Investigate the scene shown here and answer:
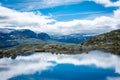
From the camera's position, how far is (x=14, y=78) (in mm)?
116438

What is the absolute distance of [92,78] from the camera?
107m

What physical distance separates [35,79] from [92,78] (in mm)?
25533

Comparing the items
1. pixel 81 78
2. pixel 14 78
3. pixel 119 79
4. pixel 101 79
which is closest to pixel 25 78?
pixel 14 78

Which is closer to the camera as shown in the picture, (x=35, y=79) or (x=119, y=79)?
(x=119, y=79)

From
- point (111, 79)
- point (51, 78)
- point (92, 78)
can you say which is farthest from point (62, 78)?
point (111, 79)

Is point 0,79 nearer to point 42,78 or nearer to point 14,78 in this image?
point 14,78

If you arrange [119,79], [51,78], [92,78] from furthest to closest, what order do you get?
[51,78]
[92,78]
[119,79]

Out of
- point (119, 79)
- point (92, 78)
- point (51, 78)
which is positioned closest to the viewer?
point (119, 79)

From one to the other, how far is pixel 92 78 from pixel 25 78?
3081 cm

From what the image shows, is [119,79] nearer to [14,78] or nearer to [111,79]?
[111,79]

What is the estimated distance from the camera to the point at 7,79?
112 meters

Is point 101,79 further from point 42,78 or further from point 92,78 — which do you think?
point 42,78

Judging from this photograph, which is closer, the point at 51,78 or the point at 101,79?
the point at 101,79

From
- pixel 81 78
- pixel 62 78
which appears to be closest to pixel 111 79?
pixel 81 78
